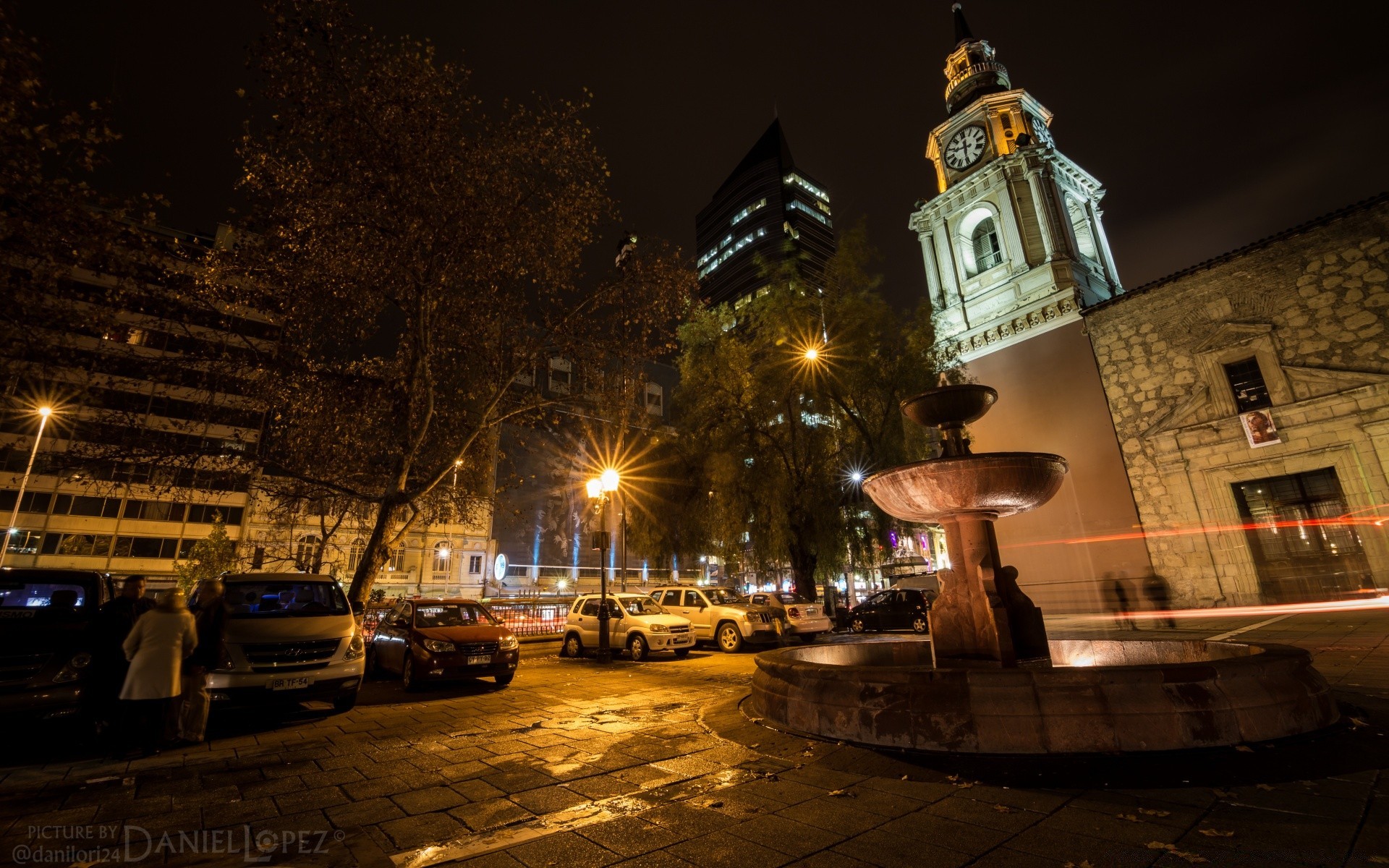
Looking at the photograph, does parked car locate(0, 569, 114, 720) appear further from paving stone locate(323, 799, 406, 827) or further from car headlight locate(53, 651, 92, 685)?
paving stone locate(323, 799, 406, 827)

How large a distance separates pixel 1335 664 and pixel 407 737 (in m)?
12.4

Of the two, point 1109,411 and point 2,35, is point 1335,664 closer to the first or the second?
point 1109,411

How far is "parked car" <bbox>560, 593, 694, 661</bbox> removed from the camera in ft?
43.7

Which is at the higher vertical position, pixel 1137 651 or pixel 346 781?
pixel 1137 651

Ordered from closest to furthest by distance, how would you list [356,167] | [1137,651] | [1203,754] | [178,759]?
[1203,754]
[178,759]
[1137,651]
[356,167]

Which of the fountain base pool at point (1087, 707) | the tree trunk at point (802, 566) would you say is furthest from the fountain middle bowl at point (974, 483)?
the tree trunk at point (802, 566)

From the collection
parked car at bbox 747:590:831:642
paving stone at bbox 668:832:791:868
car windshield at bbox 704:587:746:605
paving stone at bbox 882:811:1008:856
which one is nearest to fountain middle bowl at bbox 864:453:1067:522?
paving stone at bbox 882:811:1008:856

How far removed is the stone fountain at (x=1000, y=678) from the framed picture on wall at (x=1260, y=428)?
15511 millimetres

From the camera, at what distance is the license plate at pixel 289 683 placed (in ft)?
22.5

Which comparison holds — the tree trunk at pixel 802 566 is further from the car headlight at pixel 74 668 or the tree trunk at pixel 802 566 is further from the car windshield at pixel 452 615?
the car headlight at pixel 74 668

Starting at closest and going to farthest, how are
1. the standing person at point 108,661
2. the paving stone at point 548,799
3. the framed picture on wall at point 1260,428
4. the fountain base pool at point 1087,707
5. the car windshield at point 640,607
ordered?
the paving stone at point 548,799 < the fountain base pool at point 1087,707 < the standing person at point 108,661 < the car windshield at point 640,607 < the framed picture on wall at point 1260,428

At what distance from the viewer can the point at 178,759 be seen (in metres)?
5.45

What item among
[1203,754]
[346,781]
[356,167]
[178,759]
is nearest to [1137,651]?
[1203,754]

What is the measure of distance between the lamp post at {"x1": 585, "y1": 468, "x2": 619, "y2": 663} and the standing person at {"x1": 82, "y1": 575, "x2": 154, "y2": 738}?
24.3 ft
